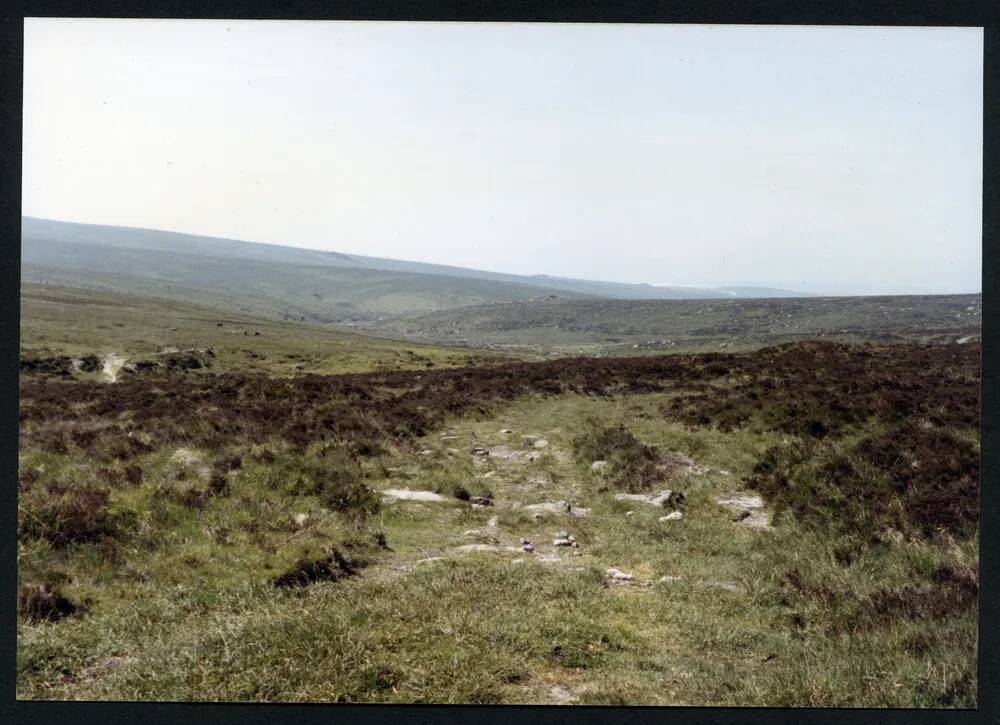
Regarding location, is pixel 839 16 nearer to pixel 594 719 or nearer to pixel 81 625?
pixel 594 719

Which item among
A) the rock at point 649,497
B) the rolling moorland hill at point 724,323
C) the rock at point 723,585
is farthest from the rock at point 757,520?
the rolling moorland hill at point 724,323

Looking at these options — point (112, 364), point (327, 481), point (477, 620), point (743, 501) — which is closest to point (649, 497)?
point (743, 501)

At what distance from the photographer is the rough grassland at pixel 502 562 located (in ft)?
18.4

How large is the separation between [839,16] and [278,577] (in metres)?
8.82

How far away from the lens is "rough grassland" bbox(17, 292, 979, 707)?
559cm

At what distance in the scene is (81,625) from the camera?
6.18 m

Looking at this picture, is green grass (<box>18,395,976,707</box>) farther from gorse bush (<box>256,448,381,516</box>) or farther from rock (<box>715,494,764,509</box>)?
rock (<box>715,494,764,509</box>)

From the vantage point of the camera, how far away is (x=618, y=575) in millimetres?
7730

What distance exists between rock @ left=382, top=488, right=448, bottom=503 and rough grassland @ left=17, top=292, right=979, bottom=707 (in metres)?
0.13

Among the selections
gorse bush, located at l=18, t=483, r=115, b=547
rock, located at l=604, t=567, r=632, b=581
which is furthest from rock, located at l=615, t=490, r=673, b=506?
gorse bush, located at l=18, t=483, r=115, b=547

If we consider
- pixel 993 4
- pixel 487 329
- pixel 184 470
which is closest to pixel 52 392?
pixel 184 470

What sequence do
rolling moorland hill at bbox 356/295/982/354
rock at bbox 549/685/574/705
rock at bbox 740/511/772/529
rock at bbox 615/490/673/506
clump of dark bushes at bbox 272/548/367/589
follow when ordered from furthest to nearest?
rolling moorland hill at bbox 356/295/982/354 < rock at bbox 615/490/673/506 < rock at bbox 740/511/772/529 < clump of dark bushes at bbox 272/548/367/589 < rock at bbox 549/685/574/705

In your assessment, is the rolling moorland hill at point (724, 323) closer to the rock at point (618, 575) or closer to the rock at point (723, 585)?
the rock at point (723, 585)

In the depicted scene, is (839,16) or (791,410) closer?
(839,16)
